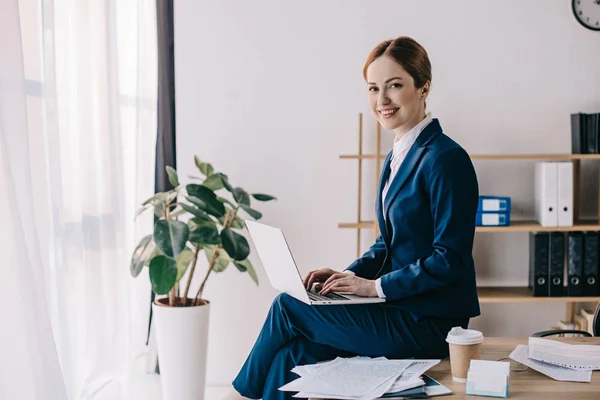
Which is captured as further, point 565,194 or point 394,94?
point 565,194

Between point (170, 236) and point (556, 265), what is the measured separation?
187 centimetres

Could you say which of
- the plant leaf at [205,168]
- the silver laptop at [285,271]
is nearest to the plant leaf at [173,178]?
the plant leaf at [205,168]

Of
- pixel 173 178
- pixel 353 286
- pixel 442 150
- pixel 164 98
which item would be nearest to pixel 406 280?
pixel 353 286

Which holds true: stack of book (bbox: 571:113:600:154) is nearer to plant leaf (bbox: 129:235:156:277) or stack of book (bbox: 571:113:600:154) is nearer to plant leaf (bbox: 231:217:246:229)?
plant leaf (bbox: 231:217:246:229)

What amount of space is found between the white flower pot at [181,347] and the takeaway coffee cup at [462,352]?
1709 mm

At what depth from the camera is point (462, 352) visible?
5.16 feet

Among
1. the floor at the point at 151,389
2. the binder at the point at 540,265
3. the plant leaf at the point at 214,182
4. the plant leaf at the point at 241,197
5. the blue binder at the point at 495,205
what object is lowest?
the floor at the point at 151,389

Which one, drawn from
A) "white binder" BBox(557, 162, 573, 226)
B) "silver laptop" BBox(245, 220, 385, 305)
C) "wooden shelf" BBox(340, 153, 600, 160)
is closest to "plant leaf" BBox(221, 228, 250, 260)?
"wooden shelf" BBox(340, 153, 600, 160)

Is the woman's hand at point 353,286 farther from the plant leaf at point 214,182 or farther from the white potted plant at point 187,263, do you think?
the plant leaf at point 214,182

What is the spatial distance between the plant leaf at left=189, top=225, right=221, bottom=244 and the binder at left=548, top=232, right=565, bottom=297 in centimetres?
162

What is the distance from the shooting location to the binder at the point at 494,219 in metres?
3.42

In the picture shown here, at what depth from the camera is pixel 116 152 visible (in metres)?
3.12

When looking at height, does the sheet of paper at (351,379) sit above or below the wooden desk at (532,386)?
above

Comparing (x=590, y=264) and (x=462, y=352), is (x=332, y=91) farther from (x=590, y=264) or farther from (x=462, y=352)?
(x=462, y=352)
